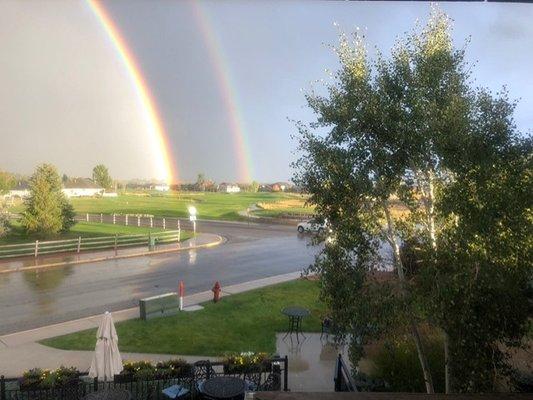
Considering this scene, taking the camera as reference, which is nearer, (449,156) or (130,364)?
(449,156)

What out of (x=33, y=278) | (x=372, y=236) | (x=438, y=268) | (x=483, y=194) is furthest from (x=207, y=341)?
(x=33, y=278)

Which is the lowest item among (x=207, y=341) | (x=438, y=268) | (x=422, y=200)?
(x=207, y=341)

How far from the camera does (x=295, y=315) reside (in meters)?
11.8

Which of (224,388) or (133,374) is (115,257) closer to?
(133,374)

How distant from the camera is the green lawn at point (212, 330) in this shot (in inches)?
426

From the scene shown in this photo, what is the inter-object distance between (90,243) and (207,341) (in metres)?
16.9

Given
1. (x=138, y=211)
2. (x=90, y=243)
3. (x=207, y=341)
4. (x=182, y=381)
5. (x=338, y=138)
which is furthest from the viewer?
(x=138, y=211)

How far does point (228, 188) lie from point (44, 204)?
308ft

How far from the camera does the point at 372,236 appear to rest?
250 inches

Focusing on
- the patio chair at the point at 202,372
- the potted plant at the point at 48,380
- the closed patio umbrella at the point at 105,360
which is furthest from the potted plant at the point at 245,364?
the potted plant at the point at 48,380

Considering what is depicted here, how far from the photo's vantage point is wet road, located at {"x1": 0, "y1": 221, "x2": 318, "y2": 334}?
1384 centimetres

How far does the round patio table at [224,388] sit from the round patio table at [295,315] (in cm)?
417

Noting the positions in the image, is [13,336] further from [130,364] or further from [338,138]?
[338,138]

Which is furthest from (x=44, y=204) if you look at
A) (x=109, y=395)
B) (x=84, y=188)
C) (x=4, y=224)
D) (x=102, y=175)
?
(x=84, y=188)
